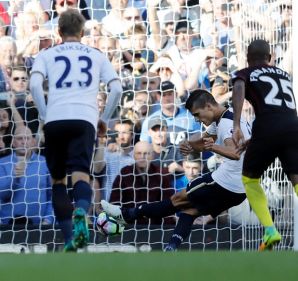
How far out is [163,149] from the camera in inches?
444

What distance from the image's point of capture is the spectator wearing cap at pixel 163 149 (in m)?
11.2

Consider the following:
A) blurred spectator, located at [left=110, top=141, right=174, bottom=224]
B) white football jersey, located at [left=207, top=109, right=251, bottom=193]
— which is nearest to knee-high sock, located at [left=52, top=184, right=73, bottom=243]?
white football jersey, located at [left=207, top=109, right=251, bottom=193]

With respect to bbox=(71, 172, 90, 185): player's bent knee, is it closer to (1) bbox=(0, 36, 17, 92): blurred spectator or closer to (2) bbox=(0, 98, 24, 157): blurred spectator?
(2) bbox=(0, 98, 24, 157): blurred spectator

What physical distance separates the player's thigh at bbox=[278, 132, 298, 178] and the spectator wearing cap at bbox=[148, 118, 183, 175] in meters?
3.42

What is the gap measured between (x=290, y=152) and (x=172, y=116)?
12.4 feet

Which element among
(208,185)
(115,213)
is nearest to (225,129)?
(208,185)

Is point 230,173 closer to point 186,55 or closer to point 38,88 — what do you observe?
point 38,88

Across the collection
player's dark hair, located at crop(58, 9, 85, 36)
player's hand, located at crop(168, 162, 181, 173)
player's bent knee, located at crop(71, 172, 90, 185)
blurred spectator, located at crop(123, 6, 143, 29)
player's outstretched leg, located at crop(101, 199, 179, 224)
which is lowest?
player's outstretched leg, located at crop(101, 199, 179, 224)

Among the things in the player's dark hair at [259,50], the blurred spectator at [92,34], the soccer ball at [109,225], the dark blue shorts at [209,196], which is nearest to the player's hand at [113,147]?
the blurred spectator at [92,34]

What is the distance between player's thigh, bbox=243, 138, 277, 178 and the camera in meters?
7.71

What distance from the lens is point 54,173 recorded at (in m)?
7.56

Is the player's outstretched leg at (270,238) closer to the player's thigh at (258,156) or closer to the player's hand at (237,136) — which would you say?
the player's thigh at (258,156)

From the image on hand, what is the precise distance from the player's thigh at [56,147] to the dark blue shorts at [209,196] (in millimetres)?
1833

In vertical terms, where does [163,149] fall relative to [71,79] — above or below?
below
